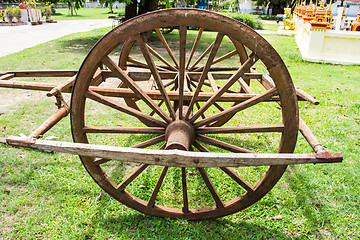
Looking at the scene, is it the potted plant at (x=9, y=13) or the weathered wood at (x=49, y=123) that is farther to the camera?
the potted plant at (x=9, y=13)

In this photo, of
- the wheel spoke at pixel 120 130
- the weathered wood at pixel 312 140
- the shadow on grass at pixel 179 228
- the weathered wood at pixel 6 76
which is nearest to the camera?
the weathered wood at pixel 312 140

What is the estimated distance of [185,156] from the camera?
173cm

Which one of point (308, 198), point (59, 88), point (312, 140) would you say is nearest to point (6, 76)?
point (59, 88)

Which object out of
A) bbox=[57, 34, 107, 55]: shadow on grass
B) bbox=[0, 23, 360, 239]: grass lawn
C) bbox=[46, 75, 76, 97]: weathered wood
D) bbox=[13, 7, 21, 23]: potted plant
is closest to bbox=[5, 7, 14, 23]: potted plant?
bbox=[13, 7, 21, 23]: potted plant

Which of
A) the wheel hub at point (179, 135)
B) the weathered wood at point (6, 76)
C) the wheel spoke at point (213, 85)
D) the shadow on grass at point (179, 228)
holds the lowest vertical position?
the shadow on grass at point (179, 228)

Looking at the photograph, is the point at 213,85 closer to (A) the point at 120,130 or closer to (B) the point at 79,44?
(A) the point at 120,130

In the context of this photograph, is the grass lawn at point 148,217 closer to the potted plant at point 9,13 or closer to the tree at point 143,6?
the tree at point 143,6

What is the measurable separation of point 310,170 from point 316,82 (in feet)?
13.5

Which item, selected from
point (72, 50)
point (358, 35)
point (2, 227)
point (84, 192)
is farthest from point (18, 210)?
point (358, 35)

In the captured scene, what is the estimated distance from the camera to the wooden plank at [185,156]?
1.68 metres

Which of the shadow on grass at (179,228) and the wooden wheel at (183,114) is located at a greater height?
the wooden wheel at (183,114)

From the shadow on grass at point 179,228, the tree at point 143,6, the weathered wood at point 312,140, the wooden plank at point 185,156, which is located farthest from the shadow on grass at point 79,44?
the weathered wood at point 312,140

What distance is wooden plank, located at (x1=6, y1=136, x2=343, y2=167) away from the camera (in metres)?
1.68

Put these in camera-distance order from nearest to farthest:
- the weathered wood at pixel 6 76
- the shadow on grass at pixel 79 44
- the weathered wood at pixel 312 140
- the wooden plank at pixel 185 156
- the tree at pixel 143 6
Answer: the wooden plank at pixel 185 156 → the weathered wood at pixel 312 140 → the weathered wood at pixel 6 76 → the shadow on grass at pixel 79 44 → the tree at pixel 143 6
